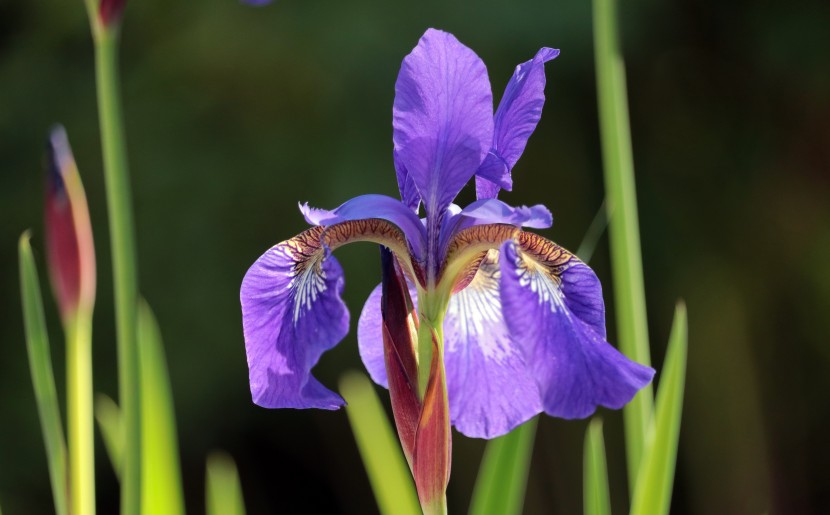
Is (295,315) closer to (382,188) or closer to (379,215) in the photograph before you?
(379,215)

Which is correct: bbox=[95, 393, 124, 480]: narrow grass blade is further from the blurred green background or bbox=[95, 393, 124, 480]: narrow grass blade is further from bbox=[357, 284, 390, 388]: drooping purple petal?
the blurred green background

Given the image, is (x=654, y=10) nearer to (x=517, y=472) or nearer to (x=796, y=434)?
(x=796, y=434)

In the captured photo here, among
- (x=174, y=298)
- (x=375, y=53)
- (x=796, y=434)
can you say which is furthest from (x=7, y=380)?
(x=796, y=434)

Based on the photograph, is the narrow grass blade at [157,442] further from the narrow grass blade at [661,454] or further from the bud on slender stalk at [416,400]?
the narrow grass blade at [661,454]

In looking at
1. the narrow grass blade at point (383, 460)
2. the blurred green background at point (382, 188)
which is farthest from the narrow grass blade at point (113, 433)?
the blurred green background at point (382, 188)

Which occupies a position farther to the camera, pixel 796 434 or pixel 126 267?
pixel 796 434

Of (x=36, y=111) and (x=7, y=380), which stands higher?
(x=36, y=111)

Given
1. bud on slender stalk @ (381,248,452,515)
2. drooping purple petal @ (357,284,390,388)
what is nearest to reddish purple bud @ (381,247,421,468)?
bud on slender stalk @ (381,248,452,515)
